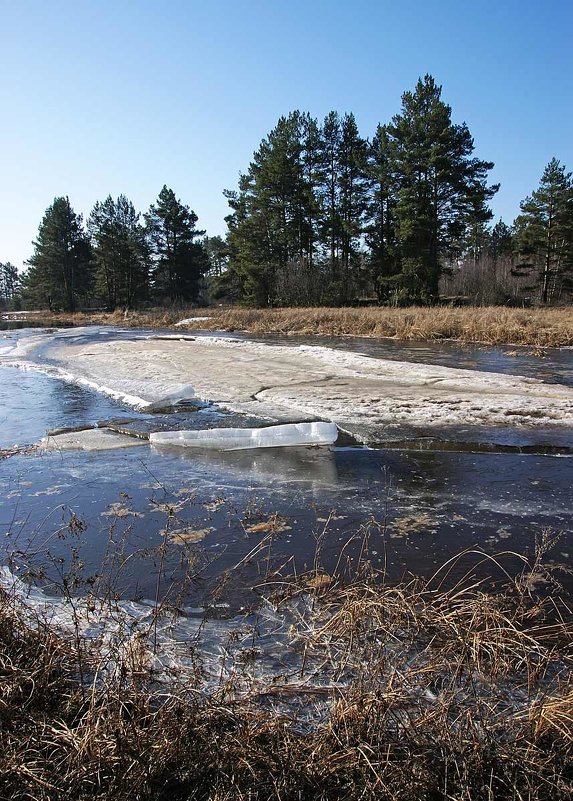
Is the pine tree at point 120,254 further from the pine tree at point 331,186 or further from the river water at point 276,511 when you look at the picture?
the river water at point 276,511

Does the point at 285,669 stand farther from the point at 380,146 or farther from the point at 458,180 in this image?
the point at 380,146

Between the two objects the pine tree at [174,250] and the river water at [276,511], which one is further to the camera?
the pine tree at [174,250]

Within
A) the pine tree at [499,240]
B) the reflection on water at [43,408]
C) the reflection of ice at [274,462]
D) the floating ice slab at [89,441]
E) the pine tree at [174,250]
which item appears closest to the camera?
the reflection of ice at [274,462]

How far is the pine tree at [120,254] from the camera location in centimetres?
4953

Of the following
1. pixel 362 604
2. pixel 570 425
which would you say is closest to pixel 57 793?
pixel 362 604

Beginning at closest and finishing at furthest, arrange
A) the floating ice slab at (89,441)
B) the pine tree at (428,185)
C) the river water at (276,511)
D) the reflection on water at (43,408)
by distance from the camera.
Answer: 1. the river water at (276,511)
2. the floating ice slab at (89,441)
3. the reflection on water at (43,408)
4. the pine tree at (428,185)

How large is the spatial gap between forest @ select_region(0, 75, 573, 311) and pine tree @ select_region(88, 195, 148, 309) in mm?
127

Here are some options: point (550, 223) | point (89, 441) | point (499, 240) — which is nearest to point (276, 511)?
point (89, 441)

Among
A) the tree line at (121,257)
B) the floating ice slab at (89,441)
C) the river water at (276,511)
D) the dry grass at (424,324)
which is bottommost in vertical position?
the river water at (276,511)

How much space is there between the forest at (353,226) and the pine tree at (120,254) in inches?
5.0

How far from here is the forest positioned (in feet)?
111

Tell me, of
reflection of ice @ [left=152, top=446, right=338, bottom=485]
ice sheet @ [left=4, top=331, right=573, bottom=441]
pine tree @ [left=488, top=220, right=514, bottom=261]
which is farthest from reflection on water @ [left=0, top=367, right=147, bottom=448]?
pine tree @ [left=488, top=220, right=514, bottom=261]

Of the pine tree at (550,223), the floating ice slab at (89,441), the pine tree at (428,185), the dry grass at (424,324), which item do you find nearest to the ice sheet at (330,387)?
the floating ice slab at (89,441)

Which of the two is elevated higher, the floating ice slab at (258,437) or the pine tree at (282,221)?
the pine tree at (282,221)
